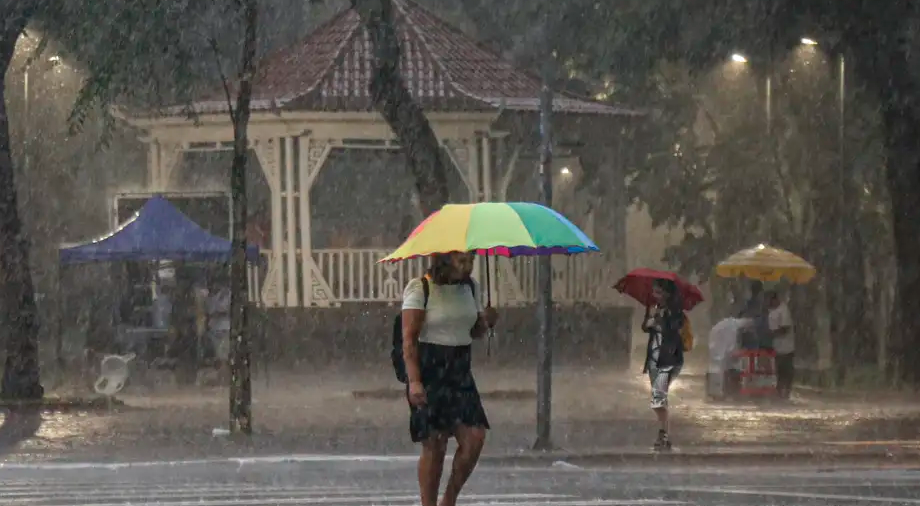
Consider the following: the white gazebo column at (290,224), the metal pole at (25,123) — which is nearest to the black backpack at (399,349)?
the white gazebo column at (290,224)

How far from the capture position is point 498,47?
37.8m

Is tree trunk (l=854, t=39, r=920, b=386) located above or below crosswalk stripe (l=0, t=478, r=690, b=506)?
above

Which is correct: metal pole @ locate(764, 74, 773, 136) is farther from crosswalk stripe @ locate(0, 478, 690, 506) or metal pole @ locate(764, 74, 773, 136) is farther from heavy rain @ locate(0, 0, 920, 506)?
crosswalk stripe @ locate(0, 478, 690, 506)

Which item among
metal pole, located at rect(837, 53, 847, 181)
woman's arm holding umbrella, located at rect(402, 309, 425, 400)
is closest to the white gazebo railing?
metal pole, located at rect(837, 53, 847, 181)

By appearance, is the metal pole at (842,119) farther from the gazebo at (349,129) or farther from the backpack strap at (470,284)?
the backpack strap at (470,284)

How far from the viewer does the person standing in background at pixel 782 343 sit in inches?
810

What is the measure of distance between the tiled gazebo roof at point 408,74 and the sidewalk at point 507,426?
207 inches

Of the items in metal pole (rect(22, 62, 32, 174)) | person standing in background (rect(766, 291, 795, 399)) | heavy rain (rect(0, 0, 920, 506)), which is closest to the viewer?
heavy rain (rect(0, 0, 920, 506))

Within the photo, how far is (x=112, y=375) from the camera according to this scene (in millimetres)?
20297

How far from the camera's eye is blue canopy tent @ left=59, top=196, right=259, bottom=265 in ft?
72.1

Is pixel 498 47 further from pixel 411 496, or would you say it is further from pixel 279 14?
pixel 411 496

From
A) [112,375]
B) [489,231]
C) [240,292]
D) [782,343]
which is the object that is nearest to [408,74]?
[112,375]

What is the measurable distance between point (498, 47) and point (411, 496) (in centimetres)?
2696

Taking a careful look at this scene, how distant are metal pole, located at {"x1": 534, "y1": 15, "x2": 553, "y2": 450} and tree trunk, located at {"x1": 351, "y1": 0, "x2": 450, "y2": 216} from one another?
3888 millimetres
